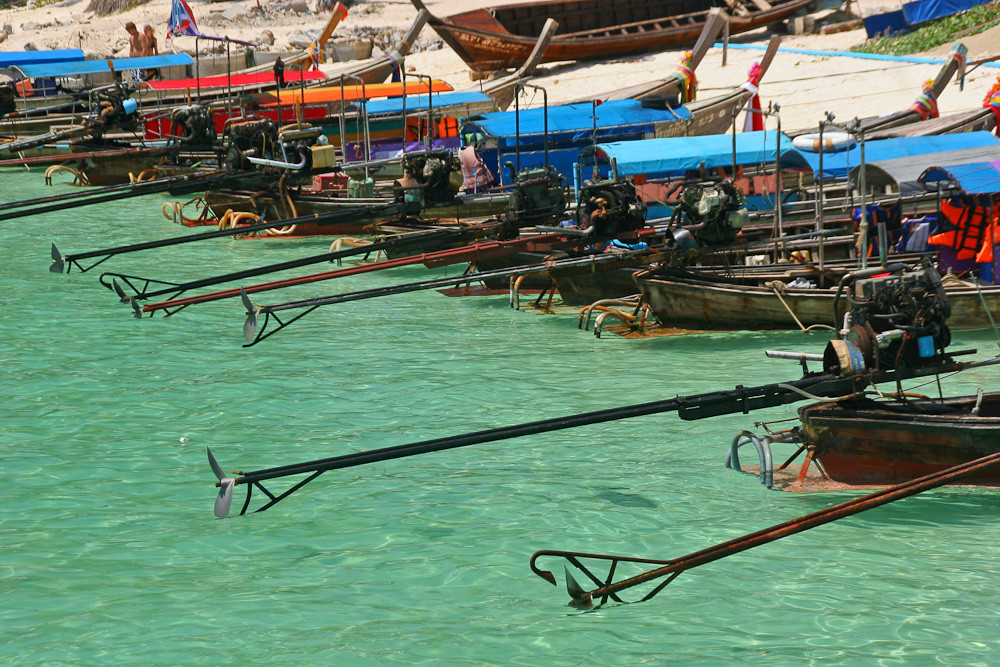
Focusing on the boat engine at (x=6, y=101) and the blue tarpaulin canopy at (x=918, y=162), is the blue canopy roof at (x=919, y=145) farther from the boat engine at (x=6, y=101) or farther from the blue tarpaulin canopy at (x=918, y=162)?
the boat engine at (x=6, y=101)

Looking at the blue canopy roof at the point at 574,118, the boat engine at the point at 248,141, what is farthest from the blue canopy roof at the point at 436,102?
the boat engine at the point at 248,141

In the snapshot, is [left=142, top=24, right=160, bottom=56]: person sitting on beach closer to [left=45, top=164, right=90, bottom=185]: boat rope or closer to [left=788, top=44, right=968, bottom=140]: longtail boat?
[left=45, top=164, right=90, bottom=185]: boat rope

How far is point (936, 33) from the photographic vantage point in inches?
1123

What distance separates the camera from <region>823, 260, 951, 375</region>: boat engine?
7727 millimetres

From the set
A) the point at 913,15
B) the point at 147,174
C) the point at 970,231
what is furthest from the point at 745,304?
the point at 913,15

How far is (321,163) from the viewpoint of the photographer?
1844 cm

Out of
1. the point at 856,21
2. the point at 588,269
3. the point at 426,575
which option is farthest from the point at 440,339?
the point at 856,21

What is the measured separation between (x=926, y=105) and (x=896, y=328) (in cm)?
1314

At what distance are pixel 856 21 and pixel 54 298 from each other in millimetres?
24099

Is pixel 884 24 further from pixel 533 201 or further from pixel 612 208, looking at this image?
pixel 612 208

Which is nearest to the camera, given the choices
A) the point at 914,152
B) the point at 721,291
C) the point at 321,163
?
the point at 721,291

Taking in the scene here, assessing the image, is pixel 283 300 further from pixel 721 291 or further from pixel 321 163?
pixel 721 291

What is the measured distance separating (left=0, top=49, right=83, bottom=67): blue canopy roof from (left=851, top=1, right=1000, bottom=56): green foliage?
21.5 metres

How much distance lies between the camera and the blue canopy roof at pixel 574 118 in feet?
65.7
